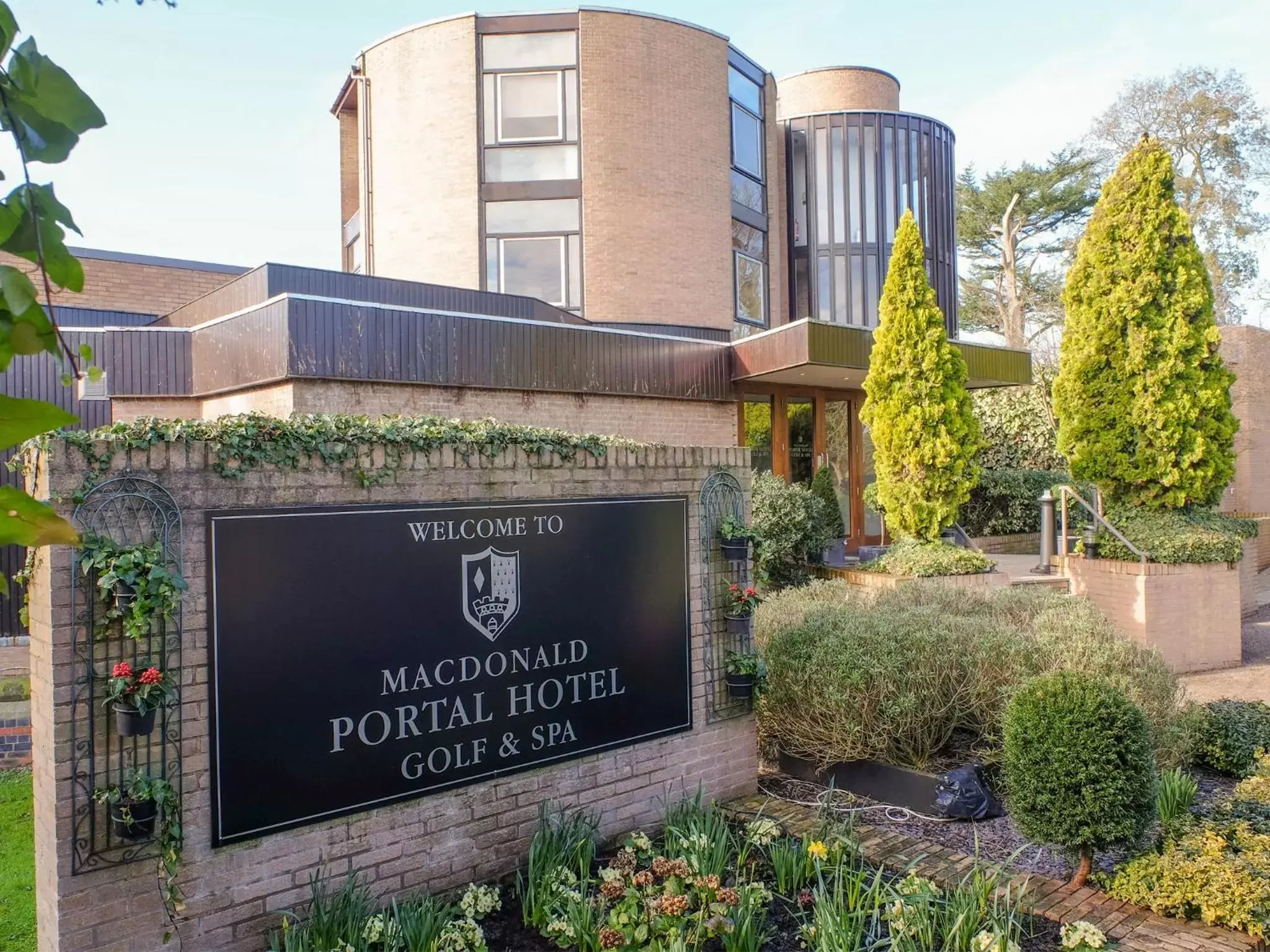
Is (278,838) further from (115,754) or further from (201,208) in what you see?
(201,208)

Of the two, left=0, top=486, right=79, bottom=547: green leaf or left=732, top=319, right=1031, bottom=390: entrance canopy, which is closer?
left=0, top=486, right=79, bottom=547: green leaf

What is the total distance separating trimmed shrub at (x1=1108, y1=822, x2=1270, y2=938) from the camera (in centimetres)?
397

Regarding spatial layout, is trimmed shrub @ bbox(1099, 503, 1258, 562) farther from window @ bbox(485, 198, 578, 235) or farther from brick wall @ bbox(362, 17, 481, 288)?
brick wall @ bbox(362, 17, 481, 288)

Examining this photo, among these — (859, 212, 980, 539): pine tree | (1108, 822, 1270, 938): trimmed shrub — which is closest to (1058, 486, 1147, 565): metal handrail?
(859, 212, 980, 539): pine tree

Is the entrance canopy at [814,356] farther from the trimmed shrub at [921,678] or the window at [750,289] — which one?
the trimmed shrub at [921,678]

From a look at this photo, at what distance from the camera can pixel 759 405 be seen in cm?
1647

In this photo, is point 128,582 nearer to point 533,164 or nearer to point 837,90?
point 533,164

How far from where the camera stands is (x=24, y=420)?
2.06 ft

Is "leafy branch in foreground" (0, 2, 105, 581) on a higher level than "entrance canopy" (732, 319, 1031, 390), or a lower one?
lower

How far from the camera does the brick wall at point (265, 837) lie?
140 inches

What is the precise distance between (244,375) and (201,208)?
532 cm

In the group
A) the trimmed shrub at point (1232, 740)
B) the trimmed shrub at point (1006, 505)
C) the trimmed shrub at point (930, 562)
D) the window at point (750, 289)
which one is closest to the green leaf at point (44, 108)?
the trimmed shrub at point (1232, 740)

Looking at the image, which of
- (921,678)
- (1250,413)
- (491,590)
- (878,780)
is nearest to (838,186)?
(1250,413)

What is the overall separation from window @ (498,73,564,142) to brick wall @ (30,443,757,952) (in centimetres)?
1443
